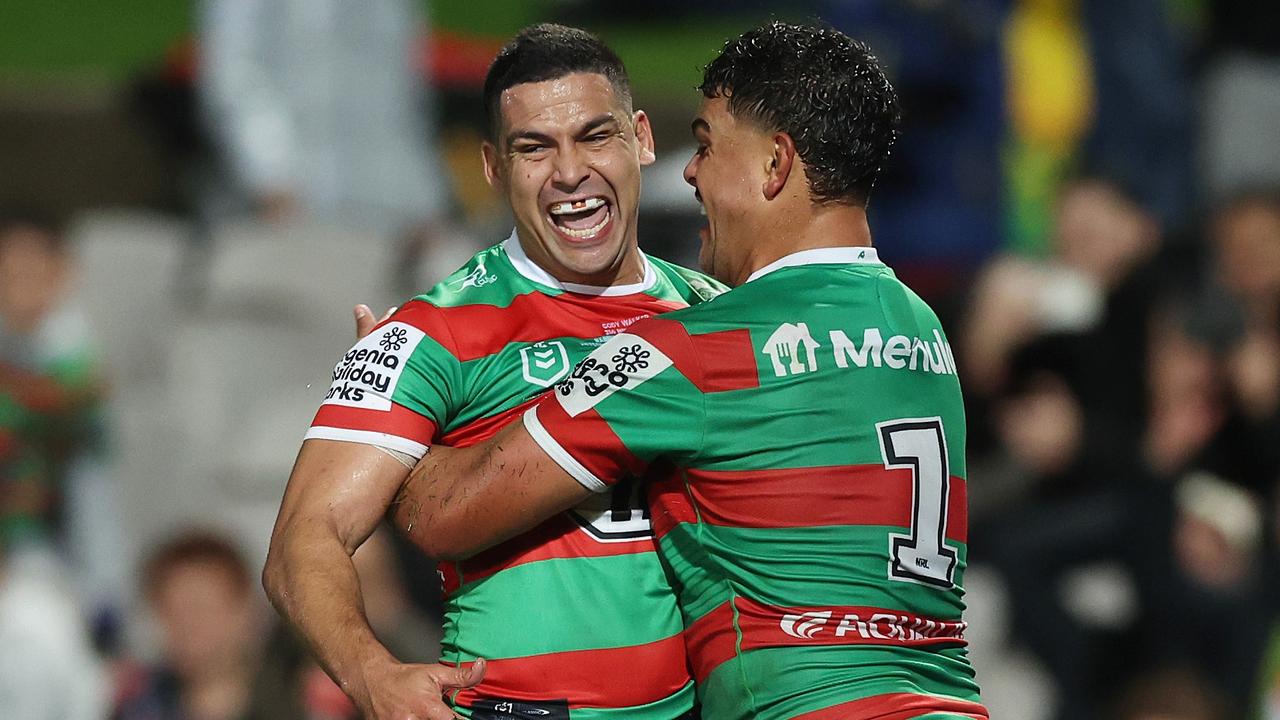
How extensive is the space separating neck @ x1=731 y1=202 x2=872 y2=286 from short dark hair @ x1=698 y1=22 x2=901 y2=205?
0.11 feet

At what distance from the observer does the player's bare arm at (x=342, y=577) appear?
147 inches

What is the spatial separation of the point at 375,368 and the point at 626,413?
546 mm

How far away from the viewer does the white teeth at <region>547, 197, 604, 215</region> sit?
4297 millimetres

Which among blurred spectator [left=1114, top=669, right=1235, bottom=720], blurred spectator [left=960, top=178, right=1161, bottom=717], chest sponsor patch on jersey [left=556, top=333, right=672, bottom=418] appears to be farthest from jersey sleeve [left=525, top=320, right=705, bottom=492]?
blurred spectator [left=960, top=178, right=1161, bottom=717]

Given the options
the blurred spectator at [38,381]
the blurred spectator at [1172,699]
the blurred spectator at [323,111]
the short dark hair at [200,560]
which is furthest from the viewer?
the blurred spectator at [323,111]

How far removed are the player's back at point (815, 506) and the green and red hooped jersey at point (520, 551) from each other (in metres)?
0.13

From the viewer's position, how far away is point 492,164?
448 cm

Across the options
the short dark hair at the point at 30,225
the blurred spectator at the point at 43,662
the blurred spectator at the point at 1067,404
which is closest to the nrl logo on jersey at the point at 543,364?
the blurred spectator at the point at 1067,404

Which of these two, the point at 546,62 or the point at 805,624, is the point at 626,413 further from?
the point at 546,62

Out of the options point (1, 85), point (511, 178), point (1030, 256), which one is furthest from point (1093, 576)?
point (1, 85)

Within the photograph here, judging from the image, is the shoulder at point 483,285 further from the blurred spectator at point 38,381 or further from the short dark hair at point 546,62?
the blurred spectator at point 38,381

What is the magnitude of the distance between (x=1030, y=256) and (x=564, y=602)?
7464mm

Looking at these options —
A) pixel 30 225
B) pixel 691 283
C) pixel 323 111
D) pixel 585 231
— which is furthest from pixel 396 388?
pixel 323 111

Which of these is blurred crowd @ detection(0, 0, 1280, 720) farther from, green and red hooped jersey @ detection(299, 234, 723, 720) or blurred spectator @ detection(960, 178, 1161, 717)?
green and red hooped jersey @ detection(299, 234, 723, 720)
